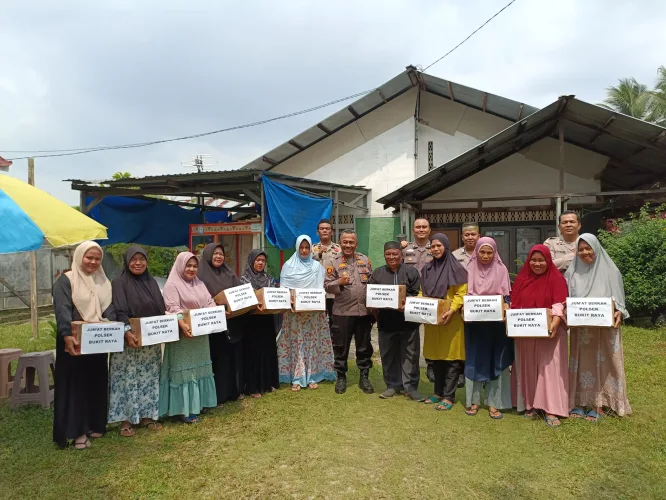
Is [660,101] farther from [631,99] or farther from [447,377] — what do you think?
[447,377]

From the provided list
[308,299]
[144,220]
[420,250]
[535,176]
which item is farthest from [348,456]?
[144,220]

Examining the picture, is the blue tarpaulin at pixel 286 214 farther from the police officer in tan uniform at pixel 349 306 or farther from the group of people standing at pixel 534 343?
the group of people standing at pixel 534 343

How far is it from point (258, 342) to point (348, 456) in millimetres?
1609

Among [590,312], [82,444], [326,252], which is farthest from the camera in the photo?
[326,252]

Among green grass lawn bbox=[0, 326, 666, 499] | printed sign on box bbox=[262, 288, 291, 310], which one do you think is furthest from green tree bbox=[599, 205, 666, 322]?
printed sign on box bbox=[262, 288, 291, 310]

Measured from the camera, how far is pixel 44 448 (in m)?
3.37

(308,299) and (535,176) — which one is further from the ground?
(535,176)

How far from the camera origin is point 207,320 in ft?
12.3

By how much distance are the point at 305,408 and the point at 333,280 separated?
3.89 ft

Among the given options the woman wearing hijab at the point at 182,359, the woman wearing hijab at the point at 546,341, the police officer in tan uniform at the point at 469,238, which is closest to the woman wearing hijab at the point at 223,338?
the woman wearing hijab at the point at 182,359

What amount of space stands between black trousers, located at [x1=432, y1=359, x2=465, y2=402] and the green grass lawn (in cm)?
17

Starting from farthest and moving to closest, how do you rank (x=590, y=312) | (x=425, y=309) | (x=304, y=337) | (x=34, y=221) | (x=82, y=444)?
(x=304, y=337) < (x=34, y=221) < (x=425, y=309) < (x=590, y=312) < (x=82, y=444)

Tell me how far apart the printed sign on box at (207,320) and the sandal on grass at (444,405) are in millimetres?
1964

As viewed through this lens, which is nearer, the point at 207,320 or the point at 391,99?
the point at 207,320
